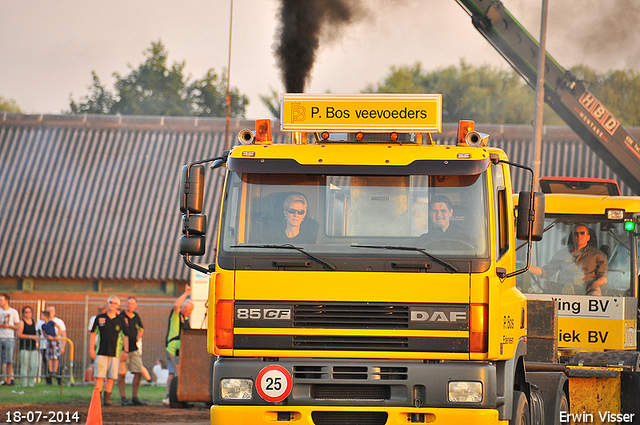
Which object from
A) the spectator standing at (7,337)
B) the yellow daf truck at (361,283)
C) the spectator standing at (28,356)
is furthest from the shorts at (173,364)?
the yellow daf truck at (361,283)

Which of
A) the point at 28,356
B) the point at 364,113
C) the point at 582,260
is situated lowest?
the point at 28,356

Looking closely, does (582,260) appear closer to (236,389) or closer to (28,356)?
(236,389)

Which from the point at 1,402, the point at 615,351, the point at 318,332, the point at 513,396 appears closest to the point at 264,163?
the point at 318,332

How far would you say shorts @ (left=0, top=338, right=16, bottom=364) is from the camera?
19250mm

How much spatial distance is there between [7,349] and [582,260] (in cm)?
1263

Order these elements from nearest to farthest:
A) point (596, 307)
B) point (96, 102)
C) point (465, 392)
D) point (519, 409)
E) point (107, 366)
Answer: point (465, 392)
point (519, 409)
point (596, 307)
point (107, 366)
point (96, 102)

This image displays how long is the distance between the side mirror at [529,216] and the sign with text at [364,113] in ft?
3.47

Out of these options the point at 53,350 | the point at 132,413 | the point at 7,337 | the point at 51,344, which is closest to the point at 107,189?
the point at 51,344

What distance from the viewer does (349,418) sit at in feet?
24.7

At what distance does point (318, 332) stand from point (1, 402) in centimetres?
1014

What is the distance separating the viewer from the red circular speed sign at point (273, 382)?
751 cm

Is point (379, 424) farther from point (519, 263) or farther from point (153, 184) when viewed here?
point (153, 184)

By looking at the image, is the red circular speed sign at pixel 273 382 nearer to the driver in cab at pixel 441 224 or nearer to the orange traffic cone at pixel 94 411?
the driver in cab at pixel 441 224

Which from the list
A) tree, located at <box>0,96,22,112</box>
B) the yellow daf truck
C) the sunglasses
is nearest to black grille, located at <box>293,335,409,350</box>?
the yellow daf truck
